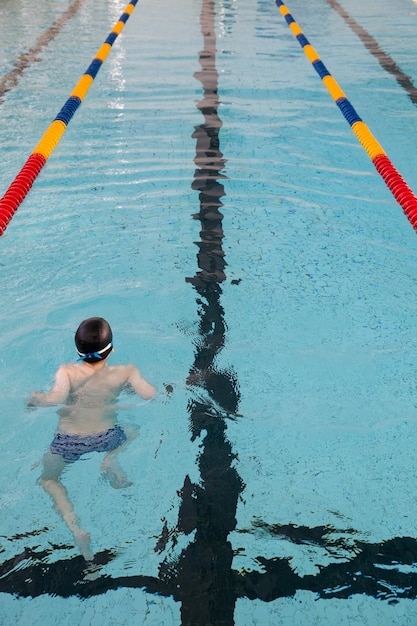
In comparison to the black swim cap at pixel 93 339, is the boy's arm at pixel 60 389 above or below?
below

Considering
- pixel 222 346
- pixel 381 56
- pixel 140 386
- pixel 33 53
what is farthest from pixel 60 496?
pixel 381 56

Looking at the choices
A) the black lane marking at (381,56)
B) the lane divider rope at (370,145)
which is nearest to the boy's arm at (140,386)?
the lane divider rope at (370,145)

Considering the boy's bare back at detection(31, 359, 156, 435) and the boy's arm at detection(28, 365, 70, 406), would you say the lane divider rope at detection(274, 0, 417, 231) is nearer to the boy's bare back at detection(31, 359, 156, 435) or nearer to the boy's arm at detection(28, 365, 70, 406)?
the boy's bare back at detection(31, 359, 156, 435)

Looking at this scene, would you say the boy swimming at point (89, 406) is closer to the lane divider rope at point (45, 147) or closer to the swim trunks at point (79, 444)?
the swim trunks at point (79, 444)

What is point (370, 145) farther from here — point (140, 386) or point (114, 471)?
point (114, 471)

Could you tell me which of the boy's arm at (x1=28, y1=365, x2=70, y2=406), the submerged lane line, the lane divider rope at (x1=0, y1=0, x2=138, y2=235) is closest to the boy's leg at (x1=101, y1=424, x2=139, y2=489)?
the boy's arm at (x1=28, y1=365, x2=70, y2=406)

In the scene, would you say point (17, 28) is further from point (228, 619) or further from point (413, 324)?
point (228, 619)

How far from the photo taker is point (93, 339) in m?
2.18

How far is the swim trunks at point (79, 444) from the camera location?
220 centimetres

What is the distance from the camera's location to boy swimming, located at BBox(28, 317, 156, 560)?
218 centimetres

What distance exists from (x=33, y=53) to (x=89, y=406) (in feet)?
19.6

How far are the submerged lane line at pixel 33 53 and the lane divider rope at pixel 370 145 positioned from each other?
9.43 feet

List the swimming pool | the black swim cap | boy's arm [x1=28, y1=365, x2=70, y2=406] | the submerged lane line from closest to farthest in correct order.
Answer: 1. the swimming pool
2. the black swim cap
3. boy's arm [x1=28, y1=365, x2=70, y2=406]
4. the submerged lane line

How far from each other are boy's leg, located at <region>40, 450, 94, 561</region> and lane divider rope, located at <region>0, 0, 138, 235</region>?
60.9 inches
